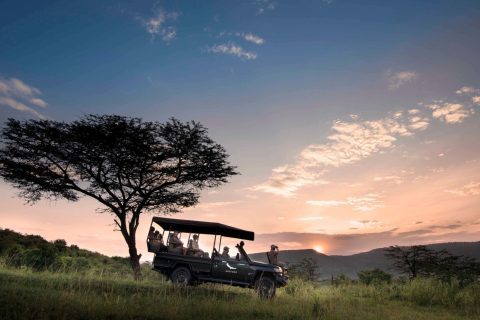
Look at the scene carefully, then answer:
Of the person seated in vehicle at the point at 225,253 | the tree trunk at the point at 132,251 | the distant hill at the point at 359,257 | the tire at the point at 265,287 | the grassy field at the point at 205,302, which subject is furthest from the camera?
the distant hill at the point at 359,257

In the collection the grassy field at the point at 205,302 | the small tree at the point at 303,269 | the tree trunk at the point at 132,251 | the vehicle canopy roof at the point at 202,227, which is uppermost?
the vehicle canopy roof at the point at 202,227

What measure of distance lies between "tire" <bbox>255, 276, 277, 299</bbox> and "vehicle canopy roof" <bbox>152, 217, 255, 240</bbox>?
179 centimetres

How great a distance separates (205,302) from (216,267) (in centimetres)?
374

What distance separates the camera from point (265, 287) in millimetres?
15727

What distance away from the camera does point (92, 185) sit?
2447 centimetres

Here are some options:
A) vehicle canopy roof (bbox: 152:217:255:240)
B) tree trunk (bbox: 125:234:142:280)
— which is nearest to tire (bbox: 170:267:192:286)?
vehicle canopy roof (bbox: 152:217:255:240)

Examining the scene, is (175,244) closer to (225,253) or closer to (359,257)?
(225,253)

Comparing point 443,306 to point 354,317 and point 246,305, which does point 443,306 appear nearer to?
point 354,317

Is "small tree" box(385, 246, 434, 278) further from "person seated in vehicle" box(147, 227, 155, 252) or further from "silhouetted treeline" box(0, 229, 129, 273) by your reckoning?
"person seated in vehicle" box(147, 227, 155, 252)

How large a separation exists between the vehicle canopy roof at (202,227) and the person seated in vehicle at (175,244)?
1.42 feet

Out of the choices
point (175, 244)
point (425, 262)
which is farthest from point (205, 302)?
point (425, 262)

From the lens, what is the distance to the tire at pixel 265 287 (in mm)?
15521

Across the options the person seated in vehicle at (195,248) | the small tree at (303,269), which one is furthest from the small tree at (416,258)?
the person seated in vehicle at (195,248)

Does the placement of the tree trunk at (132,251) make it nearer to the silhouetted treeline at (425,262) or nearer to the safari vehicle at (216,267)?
the safari vehicle at (216,267)
